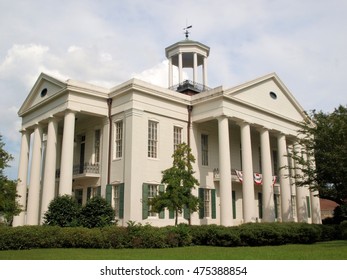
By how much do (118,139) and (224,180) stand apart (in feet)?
25.1

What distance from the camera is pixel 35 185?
2919 cm

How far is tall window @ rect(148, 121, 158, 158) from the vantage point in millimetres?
26734

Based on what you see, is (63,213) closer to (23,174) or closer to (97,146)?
(97,146)

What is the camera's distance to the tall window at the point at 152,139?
87.7 feet

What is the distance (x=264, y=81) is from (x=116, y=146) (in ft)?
43.0

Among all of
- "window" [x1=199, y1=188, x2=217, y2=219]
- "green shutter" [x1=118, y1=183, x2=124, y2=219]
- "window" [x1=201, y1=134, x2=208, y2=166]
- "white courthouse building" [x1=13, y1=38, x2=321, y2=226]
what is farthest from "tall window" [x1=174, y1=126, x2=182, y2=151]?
"green shutter" [x1=118, y1=183, x2=124, y2=219]

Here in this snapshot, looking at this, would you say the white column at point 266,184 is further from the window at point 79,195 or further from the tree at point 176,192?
the window at point 79,195

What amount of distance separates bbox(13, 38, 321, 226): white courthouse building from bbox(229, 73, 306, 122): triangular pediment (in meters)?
0.09

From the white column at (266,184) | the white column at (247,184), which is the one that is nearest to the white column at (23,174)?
the white column at (247,184)

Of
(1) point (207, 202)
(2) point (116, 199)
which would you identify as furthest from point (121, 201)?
(1) point (207, 202)

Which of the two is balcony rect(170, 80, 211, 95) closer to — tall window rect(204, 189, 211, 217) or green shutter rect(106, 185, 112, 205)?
tall window rect(204, 189, 211, 217)

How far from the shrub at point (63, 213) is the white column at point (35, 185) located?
19.1ft

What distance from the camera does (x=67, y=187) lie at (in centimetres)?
2519

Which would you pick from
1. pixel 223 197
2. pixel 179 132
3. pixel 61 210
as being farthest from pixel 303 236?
pixel 61 210
